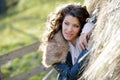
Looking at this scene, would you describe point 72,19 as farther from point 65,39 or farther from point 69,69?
point 69,69

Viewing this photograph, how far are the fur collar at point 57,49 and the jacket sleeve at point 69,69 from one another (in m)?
0.04

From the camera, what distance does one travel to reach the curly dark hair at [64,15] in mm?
2771

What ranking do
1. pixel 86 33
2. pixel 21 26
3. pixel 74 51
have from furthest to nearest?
pixel 21 26
pixel 74 51
pixel 86 33

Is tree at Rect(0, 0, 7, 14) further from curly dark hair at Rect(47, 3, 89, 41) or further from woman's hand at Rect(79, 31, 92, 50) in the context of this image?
woman's hand at Rect(79, 31, 92, 50)

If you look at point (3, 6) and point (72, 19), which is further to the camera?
point (3, 6)

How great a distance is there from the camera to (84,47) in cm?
266

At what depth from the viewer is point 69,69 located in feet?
9.05

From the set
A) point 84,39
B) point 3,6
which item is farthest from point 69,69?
point 3,6

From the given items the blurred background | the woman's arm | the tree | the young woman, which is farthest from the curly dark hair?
the tree

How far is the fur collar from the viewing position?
278 cm

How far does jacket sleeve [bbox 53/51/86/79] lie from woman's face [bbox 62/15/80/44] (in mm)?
168

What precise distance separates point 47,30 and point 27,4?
1205cm

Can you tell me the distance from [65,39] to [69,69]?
201 mm

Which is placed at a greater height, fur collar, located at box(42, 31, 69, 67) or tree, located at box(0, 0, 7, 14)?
fur collar, located at box(42, 31, 69, 67)
